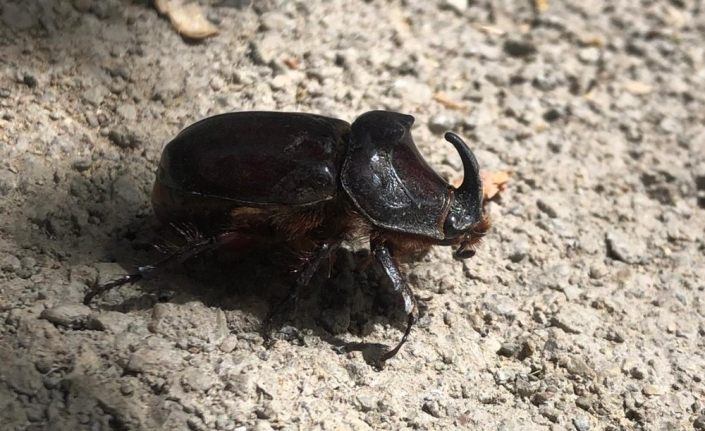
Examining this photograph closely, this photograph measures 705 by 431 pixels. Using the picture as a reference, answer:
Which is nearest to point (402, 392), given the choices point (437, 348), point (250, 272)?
point (437, 348)

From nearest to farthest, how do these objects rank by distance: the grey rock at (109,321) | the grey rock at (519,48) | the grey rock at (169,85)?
the grey rock at (109,321)
the grey rock at (169,85)
the grey rock at (519,48)

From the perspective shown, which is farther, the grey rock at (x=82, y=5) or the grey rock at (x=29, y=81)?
the grey rock at (x=82, y=5)

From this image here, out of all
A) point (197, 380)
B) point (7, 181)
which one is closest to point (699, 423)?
point (197, 380)

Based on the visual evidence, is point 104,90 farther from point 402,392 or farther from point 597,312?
point 597,312

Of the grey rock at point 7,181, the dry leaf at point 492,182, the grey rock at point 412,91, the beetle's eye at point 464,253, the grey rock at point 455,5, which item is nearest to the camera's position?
the grey rock at point 7,181

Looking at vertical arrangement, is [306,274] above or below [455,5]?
below

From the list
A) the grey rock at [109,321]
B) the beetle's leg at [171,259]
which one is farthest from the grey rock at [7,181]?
the grey rock at [109,321]

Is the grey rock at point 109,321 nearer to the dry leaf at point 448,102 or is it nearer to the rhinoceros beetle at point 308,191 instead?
the rhinoceros beetle at point 308,191

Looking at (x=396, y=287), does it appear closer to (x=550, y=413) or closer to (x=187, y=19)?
(x=550, y=413)
